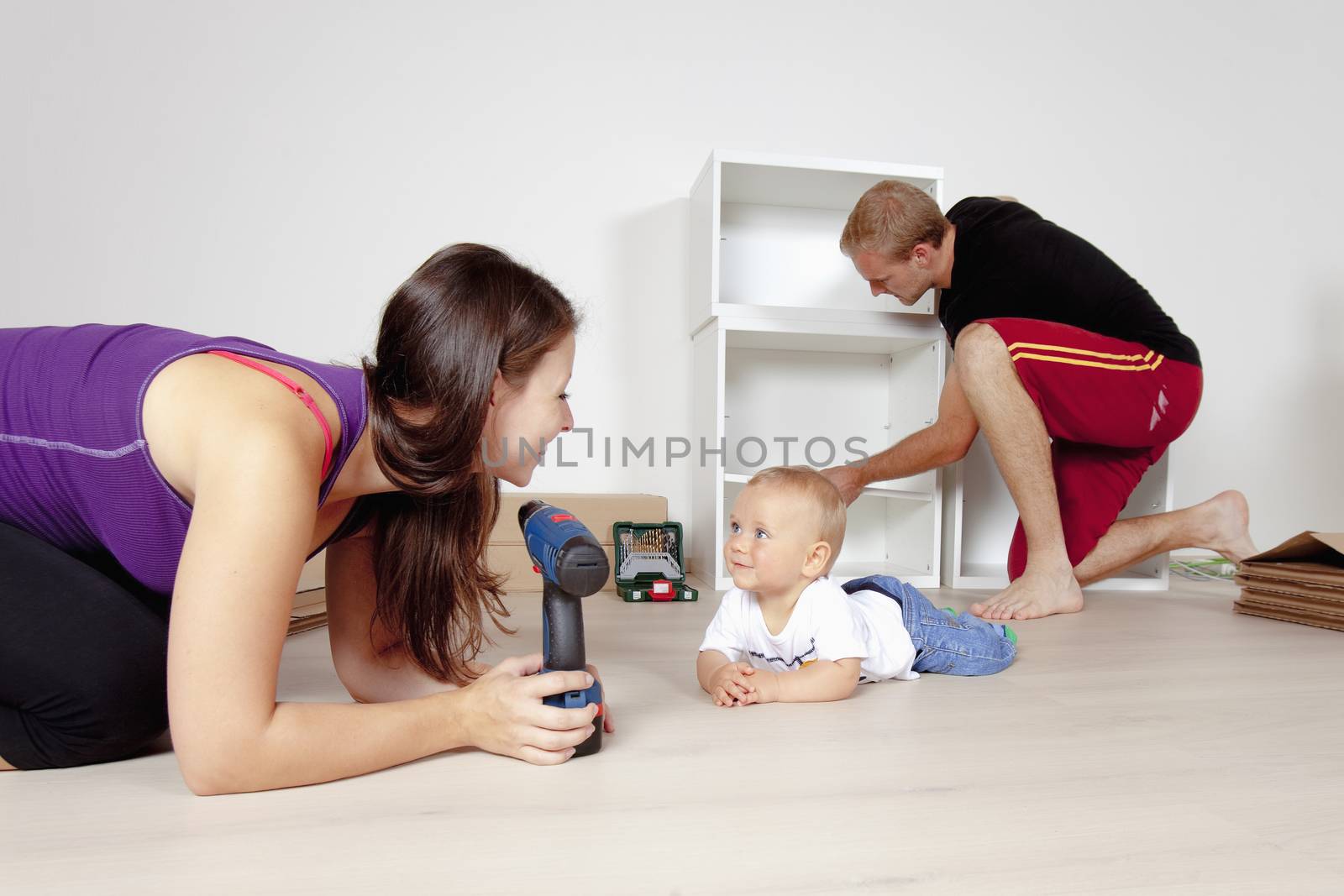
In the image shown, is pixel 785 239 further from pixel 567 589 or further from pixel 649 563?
pixel 567 589

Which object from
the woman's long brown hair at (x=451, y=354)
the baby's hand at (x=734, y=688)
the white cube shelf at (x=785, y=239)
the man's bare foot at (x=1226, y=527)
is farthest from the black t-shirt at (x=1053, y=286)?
the woman's long brown hair at (x=451, y=354)

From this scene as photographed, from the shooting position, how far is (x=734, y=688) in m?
1.06

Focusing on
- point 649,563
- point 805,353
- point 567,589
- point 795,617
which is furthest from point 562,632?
point 805,353

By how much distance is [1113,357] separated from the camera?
1844mm

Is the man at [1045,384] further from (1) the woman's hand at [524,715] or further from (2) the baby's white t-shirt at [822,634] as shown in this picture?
(1) the woman's hand at [524,715]

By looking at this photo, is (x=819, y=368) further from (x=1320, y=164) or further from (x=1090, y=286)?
(x=1320, y=164)

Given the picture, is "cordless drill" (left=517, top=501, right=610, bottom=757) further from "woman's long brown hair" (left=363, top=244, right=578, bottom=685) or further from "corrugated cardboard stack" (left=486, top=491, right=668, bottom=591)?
"corrugated cardboard stack" (left=486, top=491, right=668, bottom=591)

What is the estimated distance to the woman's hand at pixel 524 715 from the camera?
792mm

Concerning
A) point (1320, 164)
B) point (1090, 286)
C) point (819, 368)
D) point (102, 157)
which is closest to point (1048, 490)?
point (1090, 286)

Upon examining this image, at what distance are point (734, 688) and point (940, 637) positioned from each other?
0.35 meters

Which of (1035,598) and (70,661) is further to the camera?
Result: (1035,598)

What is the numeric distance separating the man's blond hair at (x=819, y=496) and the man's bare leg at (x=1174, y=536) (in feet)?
3.77

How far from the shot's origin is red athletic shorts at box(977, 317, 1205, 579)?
182 centimetres

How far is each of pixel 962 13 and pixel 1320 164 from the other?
1.31m
